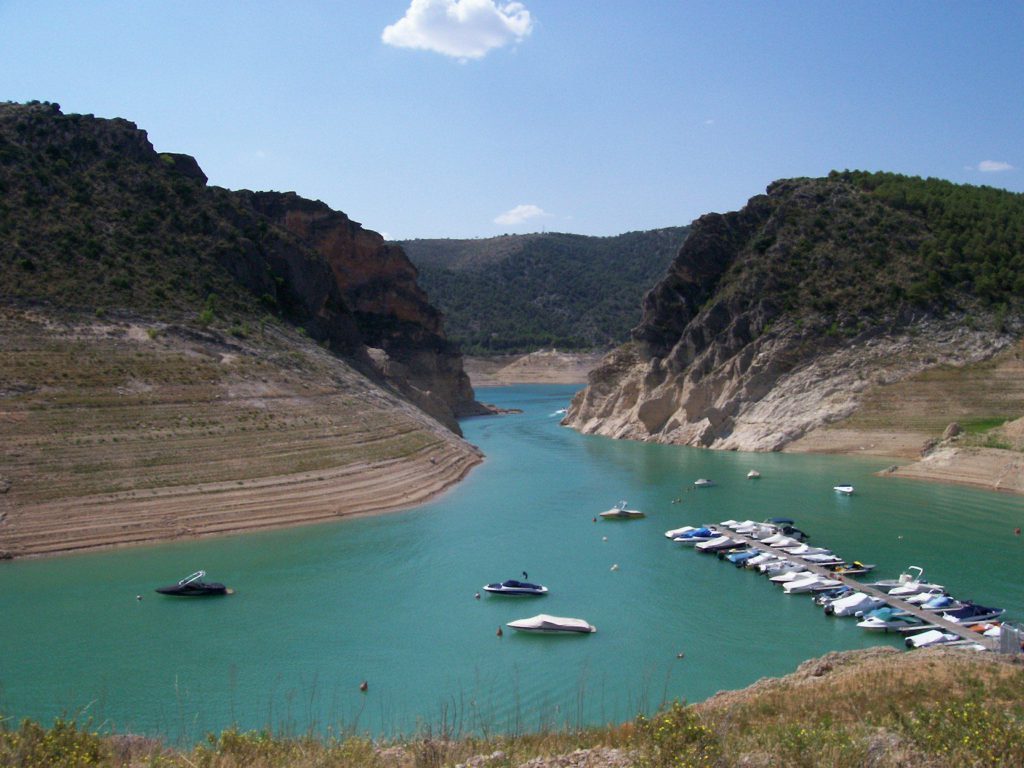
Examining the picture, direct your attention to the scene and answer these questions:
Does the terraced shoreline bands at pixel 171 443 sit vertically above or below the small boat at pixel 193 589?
above

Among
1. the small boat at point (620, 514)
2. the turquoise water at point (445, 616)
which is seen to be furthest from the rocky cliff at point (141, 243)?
the small boat at point (620, 514)

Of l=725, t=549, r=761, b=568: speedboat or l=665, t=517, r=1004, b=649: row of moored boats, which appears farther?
l=725, t=549, r=761, b=568: speedboat

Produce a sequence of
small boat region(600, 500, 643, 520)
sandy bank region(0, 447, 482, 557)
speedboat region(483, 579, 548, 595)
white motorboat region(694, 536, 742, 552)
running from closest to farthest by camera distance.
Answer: speedboat region(483, 579, 548, 595), sandy bank region(0, 447, 482, 557), white motorboat region(694, 536, 742, 552), small boat region(600, 500, 643, 520)

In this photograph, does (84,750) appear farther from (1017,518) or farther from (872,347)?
(872,347)

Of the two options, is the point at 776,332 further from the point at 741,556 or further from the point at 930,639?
the point at 930,639

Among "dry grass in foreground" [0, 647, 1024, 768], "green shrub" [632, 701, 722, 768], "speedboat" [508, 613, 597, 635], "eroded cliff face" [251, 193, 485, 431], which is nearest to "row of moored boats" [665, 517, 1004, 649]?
"speedboat" [508, 613, 597, 635]

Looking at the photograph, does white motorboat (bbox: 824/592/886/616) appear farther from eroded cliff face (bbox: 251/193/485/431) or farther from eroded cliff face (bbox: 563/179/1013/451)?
eroded cliff face (bbox: 251/193/485/431)

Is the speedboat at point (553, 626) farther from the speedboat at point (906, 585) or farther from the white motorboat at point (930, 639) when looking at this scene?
the speedboat at point (906, 585)
